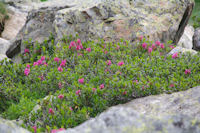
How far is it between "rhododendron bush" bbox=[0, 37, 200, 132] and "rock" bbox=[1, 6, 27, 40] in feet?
21.3

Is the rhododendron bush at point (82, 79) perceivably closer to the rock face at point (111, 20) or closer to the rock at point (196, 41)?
the rock face at point (111, 20)

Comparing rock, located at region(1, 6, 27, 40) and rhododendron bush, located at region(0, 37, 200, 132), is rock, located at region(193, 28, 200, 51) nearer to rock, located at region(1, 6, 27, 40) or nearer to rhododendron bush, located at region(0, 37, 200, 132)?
rhododendron bush, located at region(0, 37, 200, 132)

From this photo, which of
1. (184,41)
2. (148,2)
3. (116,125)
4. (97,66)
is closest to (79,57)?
(97,66)

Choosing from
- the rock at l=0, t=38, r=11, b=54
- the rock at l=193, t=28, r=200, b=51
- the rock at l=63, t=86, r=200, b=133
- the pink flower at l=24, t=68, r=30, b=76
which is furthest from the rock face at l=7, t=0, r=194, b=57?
the rock at l=63, t=86, r=200, b=133

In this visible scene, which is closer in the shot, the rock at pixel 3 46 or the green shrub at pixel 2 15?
the rock at pixel 3 46

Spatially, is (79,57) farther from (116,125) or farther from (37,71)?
(116,125)

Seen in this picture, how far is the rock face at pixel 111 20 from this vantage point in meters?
9.15

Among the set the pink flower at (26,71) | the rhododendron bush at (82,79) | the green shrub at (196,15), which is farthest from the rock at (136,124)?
the green shrub at (196,15)

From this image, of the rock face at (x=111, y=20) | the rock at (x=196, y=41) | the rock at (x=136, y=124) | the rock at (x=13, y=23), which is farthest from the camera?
the rock at (x=13, y=23)

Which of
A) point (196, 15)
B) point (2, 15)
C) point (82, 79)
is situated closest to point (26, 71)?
point (82, 79)

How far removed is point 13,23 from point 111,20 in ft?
31.0

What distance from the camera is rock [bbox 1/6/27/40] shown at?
1527cm

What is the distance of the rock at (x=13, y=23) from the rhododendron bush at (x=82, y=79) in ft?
21.3

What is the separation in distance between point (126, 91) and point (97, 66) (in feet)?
6.13
